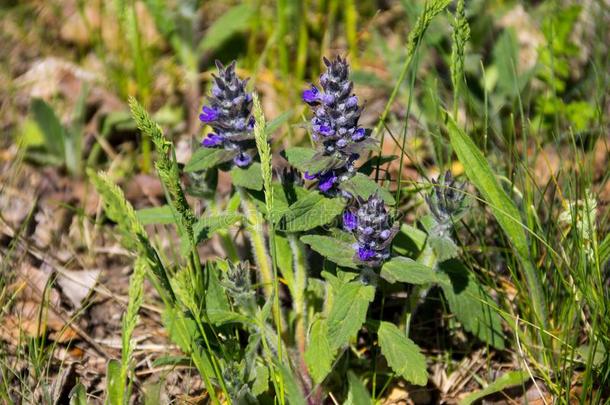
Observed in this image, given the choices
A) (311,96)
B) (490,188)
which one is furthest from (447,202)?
(311,96)

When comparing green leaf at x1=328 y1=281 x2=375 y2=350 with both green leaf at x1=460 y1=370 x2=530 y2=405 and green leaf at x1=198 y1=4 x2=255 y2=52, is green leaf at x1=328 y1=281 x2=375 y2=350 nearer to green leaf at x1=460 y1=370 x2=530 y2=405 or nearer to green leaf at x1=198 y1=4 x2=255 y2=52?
green leaf at x1=460 y1=370 x2=530 y2=405

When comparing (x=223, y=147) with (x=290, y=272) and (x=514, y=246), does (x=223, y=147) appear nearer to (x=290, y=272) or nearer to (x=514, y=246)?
(x=290, y=272)

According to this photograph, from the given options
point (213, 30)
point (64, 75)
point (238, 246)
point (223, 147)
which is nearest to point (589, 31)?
point (213, 30)

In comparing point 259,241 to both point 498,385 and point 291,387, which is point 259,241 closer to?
point 291,387

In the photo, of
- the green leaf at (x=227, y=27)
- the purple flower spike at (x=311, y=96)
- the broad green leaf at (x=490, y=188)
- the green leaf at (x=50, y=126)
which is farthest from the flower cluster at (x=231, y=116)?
the green leaf at (x=227, y=27)

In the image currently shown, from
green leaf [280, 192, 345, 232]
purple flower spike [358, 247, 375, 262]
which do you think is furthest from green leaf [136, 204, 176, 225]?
purple flower spike [358, 247, 375, 262]
